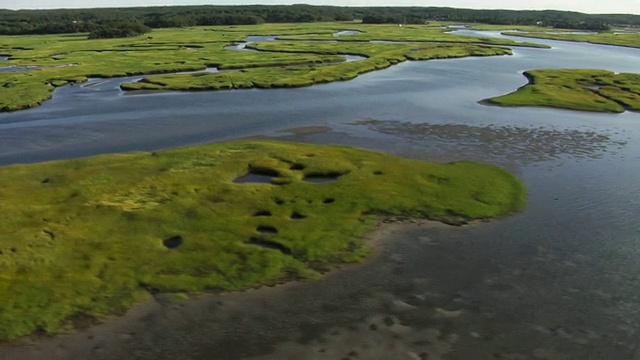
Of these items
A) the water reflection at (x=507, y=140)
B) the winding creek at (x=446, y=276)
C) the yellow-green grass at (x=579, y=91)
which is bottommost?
the winding creek at (x=446, y=276)

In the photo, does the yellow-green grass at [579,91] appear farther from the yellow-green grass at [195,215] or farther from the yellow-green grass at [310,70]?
the yellow-green grass at [195,215]

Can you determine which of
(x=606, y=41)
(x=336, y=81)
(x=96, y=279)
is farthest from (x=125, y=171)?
(x=606, y=41)

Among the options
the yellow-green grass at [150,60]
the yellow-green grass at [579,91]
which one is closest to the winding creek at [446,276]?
the yellow-green grass at [579,91]

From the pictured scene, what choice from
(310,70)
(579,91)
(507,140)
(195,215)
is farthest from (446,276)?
(310,70)

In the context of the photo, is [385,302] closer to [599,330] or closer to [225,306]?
[225,306]

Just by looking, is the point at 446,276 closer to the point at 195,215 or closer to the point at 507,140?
the point at 195,215

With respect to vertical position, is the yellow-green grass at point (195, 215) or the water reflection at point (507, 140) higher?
the water reflection at point (507, 140)

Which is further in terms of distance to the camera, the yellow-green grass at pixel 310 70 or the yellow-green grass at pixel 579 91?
the yellow-green grass at pixel 310 70
